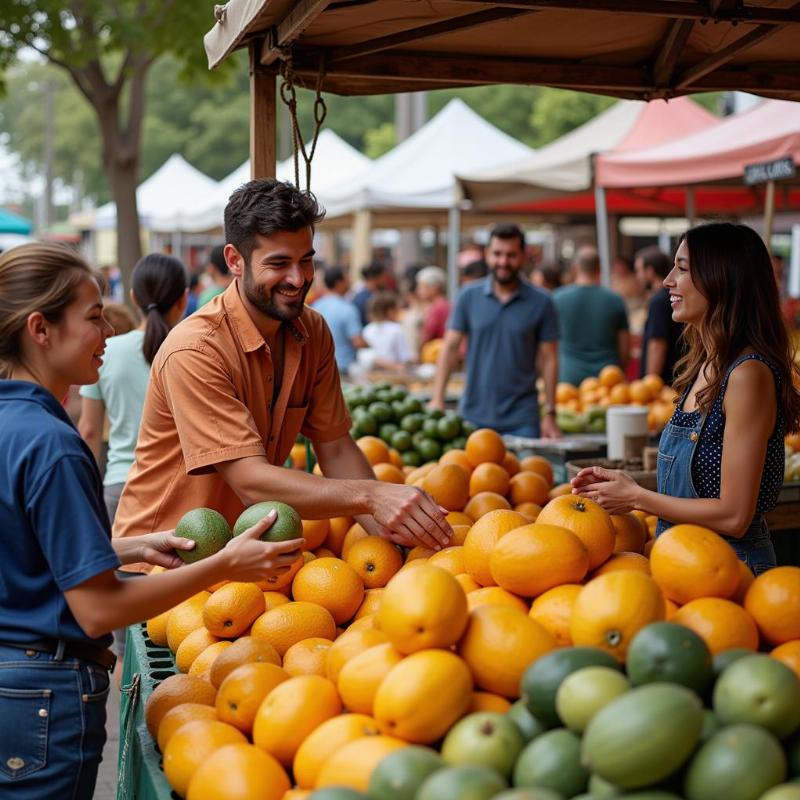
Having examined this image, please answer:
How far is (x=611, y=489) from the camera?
309 centimetres

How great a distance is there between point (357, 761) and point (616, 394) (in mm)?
6412

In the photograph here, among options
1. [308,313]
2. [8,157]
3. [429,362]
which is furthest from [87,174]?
[308,313]

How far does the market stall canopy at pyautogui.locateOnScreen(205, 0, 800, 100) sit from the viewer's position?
3432mm

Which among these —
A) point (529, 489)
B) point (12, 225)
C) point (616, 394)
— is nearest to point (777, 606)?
point (529, 489)

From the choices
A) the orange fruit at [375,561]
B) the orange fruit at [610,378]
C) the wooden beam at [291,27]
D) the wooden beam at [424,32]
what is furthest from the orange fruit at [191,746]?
the orange fruit at [610,378]

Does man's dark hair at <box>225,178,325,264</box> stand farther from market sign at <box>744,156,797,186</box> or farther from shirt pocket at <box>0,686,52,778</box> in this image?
market sign at <box>744,156,797,186</box>

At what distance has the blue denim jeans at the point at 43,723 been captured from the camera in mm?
2252

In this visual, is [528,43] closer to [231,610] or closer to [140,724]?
[231,610]

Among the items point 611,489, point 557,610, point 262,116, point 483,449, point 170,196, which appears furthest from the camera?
point 170,196

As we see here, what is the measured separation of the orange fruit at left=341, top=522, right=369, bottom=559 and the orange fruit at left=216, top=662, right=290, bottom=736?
1.02m

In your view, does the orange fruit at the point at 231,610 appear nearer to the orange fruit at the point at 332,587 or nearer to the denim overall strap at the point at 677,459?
the orange fruit at the point at 332,587

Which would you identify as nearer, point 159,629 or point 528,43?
point 159,629

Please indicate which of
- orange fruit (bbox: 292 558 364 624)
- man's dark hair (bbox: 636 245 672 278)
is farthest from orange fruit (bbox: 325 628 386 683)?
man's dark hair (bbox: 636 245 672 278)

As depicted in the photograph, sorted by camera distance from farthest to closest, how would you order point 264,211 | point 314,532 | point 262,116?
point 262,116
point 314,532
point 264,211
